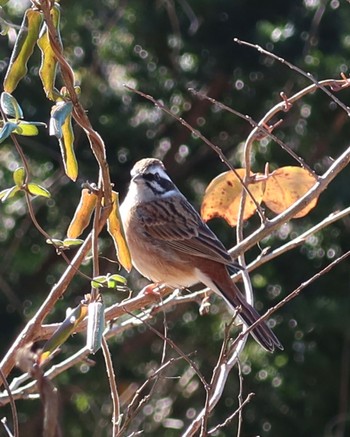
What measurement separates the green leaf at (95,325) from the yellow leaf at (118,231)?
0.18m

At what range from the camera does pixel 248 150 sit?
8.27ft

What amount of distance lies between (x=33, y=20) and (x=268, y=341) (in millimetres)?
1589

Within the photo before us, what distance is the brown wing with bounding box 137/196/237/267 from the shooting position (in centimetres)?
367

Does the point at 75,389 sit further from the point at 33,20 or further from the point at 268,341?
the point at 33,20

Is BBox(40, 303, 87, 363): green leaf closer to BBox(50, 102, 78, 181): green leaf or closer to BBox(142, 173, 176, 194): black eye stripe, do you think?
BBox(50, 102, 78, 181): green leaf

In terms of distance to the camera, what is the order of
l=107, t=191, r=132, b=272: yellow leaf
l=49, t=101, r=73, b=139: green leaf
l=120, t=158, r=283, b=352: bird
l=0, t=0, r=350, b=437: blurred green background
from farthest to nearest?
l=0, t=0, r=350, b=437: blurred green background < l=120, t=158, r=283, b=352: bird < l=107, t=191, r=132, b=272: yellow leaf < l=49, t=101, r=73, b=139: green leaf

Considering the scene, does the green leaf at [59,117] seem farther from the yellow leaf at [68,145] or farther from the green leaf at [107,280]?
the green leaf at [107,280]

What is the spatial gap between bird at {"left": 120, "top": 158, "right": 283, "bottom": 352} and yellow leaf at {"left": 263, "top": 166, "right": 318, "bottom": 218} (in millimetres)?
762

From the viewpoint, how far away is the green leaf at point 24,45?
162 centimetres

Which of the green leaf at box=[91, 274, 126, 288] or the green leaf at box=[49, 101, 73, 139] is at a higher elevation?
the green leaf at box=[49, 101, 73, 139]

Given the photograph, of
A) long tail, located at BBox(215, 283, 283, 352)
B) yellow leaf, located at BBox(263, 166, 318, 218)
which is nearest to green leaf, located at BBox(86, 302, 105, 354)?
yellow leaf, located at BBox(263, 166, 318, 218)

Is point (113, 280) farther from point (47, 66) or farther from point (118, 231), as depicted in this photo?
point (47, 66)

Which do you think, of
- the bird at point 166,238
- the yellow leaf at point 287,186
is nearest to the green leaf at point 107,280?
the yellow leaf at point 287,186

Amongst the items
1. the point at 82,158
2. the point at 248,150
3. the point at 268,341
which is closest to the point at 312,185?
the point at 248,150
